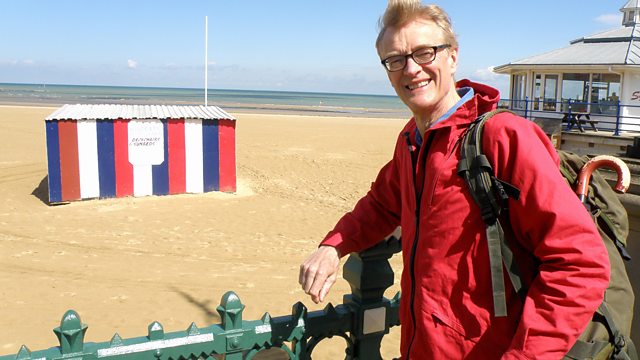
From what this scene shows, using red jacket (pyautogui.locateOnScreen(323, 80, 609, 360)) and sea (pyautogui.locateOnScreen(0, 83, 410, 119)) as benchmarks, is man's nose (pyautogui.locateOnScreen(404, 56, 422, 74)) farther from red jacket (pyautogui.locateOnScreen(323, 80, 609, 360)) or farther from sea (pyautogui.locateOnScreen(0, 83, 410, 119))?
sea (pyautogui.locateOnScreen(0, 83, 410, 119))

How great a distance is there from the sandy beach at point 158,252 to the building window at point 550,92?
4965 millimetres

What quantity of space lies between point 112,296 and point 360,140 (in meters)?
18.9

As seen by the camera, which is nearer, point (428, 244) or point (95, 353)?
point (428, 244)

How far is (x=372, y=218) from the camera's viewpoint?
2217 millimetres

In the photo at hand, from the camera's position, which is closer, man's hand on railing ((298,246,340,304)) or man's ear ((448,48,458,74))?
man's ear ((448,48,458,74))

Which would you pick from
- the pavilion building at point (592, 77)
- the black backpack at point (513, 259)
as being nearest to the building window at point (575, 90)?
the pavilion building at point (592, 77)

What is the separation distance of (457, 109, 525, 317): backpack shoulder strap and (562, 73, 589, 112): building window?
1264cm

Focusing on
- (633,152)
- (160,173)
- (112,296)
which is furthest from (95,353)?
(160,173)

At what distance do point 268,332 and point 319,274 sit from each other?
33cm

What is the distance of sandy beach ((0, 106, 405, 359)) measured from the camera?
5.77 m

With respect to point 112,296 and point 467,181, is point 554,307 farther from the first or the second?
point 112,296

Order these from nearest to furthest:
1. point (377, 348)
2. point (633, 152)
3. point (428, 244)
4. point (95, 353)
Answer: point (428, 244) < point (95, 353) < point (377, 348) < point (633, 152)

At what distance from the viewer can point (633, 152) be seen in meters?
3.66

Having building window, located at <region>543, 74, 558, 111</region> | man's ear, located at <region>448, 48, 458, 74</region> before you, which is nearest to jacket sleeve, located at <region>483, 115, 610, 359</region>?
man's ear, located at <region>448, 48, 458, 74</region>
